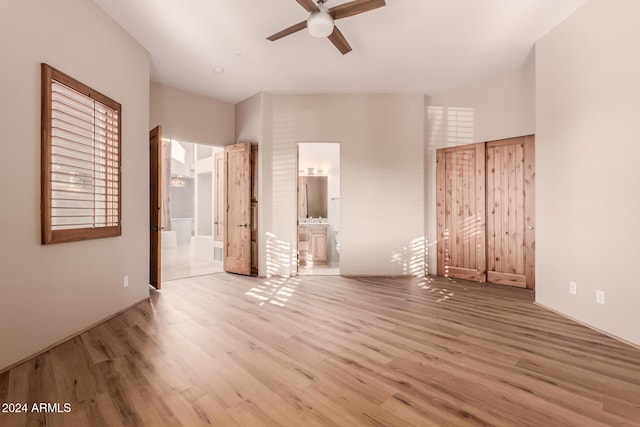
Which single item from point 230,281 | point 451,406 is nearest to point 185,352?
point 451,406

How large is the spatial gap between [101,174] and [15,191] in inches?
36.0

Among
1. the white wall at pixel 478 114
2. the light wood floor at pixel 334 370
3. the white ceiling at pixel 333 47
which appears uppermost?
the white ceiling at pixel 333 47

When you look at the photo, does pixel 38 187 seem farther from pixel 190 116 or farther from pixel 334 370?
pixel 190 116

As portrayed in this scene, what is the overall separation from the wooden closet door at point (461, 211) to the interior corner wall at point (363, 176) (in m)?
0.40

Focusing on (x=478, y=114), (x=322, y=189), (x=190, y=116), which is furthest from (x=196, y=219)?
(x=478, y=114)

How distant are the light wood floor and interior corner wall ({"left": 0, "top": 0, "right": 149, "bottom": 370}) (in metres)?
0.26

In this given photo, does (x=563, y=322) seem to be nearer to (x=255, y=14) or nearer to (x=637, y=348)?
(x=637, y=348)

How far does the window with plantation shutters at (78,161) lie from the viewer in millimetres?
2453

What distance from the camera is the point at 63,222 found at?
2654 mm

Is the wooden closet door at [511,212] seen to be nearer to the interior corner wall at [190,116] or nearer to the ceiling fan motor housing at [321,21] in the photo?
the ceiling fan motor housing at [321,21]

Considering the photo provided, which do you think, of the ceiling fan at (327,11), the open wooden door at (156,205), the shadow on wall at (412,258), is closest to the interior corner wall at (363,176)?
the shadow on wall at (412,258)

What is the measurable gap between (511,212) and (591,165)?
1.77 m

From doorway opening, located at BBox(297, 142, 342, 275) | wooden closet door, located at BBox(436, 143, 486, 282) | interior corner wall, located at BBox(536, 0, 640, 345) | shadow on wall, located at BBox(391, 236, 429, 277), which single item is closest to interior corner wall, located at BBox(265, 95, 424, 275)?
shadow on wall, located at BBox(391, 236, 429, 277)

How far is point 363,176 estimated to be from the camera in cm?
530
